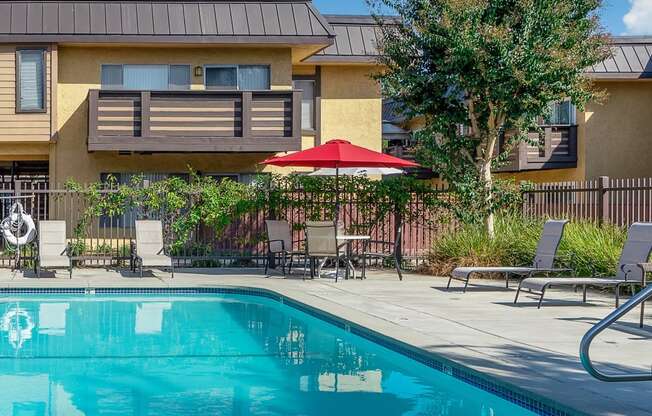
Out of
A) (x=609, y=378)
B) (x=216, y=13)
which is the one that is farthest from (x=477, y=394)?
(x=216, y=13)

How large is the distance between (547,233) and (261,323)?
4477 mm

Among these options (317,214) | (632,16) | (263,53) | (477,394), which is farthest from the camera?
(632,16)

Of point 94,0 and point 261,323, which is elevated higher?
point 94,0

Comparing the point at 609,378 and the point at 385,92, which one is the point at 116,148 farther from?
the point at 609,378

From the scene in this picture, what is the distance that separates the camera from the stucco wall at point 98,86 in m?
21.4

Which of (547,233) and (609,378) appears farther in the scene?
(547,233)

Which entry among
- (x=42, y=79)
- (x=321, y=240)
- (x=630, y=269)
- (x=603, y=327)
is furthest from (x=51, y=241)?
(x=603, y=327)

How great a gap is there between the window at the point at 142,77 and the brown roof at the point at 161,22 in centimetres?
100

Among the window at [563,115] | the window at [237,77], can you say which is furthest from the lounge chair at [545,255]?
the window at [563,115]

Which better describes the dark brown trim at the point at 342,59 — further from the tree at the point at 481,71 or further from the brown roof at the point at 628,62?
the brown roof at the point at 628,62

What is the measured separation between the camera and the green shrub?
14.4 metres

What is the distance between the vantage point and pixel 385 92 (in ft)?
56.8

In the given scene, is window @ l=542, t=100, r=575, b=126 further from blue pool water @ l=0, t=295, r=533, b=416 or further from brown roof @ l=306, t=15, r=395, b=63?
blue pool water @ l=0, t=295, r=533, b=416

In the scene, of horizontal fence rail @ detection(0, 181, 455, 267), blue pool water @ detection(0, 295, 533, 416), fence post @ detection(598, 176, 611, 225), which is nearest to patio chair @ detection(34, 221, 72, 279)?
horizontal fence rail @ detection(0, 181, 455, 267)
